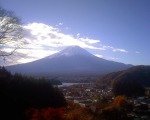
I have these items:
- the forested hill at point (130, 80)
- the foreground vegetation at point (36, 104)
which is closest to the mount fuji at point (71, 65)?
the forested hill at point (130, 80)

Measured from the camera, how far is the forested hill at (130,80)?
49.2 meters

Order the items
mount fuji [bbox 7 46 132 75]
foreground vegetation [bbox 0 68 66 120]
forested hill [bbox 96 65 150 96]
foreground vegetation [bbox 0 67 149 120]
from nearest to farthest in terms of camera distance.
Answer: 1. foreground vegetation [bbox 0 67 149 120]
2. foreground vegetation [bbox 0 68 66 120]
3. forested hill [bbox 96 65 150 96]
4. mount fuji [bbox 7 46 132 75]

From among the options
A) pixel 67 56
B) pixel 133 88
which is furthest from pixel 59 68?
pixel 133 88

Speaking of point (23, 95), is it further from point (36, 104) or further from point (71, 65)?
point (71, 65)

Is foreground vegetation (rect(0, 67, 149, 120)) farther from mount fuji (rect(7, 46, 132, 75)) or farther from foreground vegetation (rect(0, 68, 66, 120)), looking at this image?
mount fuji (rect(7, 46, 132, 75))

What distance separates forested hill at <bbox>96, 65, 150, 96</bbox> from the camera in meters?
49.2

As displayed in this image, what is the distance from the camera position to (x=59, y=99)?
2455 cm

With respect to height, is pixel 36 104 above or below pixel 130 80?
below

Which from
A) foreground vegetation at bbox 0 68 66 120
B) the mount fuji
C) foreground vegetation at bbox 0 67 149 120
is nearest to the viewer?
foreground vegetation at bbox 0 67 149 120

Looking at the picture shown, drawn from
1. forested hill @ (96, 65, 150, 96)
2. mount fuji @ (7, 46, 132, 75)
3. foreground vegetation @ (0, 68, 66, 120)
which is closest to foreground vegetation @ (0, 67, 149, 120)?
foreground vegetation @ (0, 68, 66, 120)

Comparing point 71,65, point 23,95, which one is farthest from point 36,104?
point 71,65

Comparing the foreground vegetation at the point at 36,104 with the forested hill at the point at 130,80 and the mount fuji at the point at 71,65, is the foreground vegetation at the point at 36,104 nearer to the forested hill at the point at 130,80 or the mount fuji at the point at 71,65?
the forested hill at the point at 130,80

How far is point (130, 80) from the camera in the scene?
178 ft

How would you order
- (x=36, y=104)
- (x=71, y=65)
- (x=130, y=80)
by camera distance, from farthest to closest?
(x=71, y=65), (x=130, y=80), (x=36, y=104)
